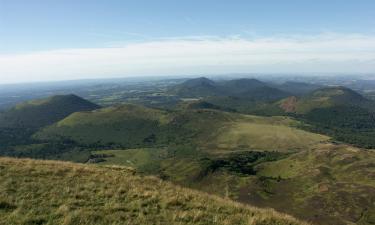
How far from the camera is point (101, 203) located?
66.8ft

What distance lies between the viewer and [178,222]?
57.7 ft

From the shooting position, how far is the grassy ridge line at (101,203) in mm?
17422

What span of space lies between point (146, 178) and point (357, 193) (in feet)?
649

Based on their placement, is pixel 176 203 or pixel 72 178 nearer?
pixel 176 203

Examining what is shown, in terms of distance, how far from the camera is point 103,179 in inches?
1065

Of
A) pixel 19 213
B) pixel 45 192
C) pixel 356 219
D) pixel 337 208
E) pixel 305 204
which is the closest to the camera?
pixel 19 213

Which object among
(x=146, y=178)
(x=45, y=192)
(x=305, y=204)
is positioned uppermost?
(x=45, y=192)

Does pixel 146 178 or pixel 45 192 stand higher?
pixel 45 192

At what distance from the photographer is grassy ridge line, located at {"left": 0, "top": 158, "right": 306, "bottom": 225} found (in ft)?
57.2

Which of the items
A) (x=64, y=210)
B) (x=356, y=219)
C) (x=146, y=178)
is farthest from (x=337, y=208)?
(x=64, y=210)

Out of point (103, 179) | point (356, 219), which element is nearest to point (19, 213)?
point (103, 179)

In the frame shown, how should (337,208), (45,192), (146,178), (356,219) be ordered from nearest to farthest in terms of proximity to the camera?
(45,192) → (146,178) → (356,219) → (337,208)

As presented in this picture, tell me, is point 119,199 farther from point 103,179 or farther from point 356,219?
point 356,219

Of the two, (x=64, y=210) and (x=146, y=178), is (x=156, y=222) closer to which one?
(x=64, y=210)
